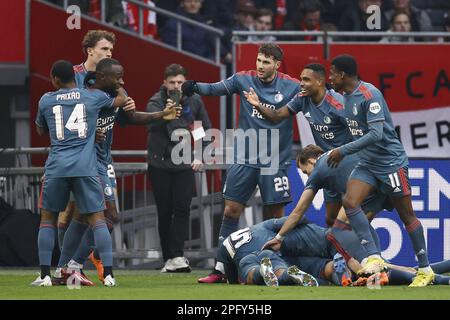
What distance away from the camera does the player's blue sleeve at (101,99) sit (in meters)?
12.5

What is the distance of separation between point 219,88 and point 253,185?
40.4 inches

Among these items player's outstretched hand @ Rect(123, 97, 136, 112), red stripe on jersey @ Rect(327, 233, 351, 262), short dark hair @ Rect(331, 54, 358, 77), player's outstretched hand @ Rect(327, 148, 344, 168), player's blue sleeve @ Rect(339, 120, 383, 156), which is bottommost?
red stripe on jersey @ Rect(327, 233, 351, 262)

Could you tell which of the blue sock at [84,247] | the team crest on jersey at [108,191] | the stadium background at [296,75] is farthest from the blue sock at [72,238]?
the stadium background at [296,75]

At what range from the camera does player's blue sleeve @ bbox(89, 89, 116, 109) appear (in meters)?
12.5

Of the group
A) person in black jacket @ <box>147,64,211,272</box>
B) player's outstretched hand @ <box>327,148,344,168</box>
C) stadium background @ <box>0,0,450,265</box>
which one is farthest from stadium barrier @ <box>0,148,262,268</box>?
player's outstretched hand @ <box>327,148,344,168</box>

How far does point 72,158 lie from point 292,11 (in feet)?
30.3

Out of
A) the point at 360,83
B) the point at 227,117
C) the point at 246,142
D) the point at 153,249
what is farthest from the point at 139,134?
the point at 360,83

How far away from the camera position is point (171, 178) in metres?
15.8

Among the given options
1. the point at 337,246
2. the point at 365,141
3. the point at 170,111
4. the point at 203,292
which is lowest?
the point at 203,292

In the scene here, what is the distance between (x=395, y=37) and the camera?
18.5 meters

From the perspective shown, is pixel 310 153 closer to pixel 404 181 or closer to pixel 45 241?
pixel 404 181

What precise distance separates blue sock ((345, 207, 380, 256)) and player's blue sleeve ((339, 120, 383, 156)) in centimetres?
55

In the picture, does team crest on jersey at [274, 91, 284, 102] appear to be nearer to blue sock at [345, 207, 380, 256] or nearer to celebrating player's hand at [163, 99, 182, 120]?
celebrating player's hand at [163, 99, 182, 120]

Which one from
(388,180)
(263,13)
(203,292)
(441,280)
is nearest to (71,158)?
(203,292)
